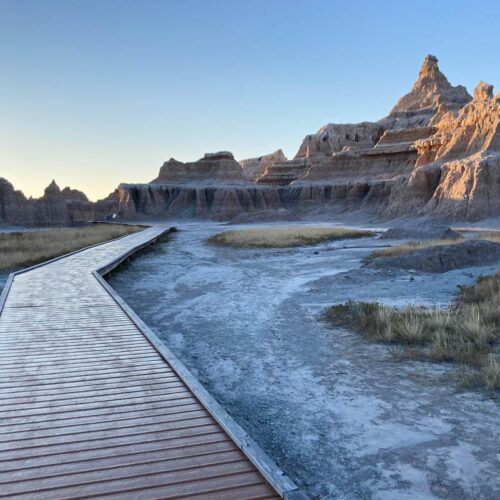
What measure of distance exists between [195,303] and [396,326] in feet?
17.9

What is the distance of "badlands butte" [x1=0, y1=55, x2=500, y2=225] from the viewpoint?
4228cm

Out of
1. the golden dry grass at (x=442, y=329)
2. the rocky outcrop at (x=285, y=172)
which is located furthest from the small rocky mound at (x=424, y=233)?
the rocky outcrop at (x=285, y=172)

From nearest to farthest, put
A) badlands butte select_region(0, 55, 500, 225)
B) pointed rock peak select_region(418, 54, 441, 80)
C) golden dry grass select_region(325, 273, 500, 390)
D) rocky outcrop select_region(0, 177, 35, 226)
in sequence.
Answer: golden dry grass select_region(325, 273, 500, 390) < badlands butte select_region(0, 55, 500, 225) < rocky outcrop select_region(0, 177, 35, 226) < pointed rock peak select_region(418, 54, 441, 80)

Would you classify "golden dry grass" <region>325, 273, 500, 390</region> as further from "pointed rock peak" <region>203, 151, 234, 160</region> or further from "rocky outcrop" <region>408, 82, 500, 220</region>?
"pointed rock peak" <region>203, 151, 234, 160</region>

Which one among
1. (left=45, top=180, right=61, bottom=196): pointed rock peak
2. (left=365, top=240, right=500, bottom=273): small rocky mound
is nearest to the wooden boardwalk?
(left=365, top=240, right=500, bottom=273): small rocky mound

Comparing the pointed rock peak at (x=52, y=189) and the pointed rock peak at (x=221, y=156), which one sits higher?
the pointed rock peak at (x=221, y=156)

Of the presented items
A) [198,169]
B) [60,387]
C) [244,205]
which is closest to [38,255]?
[60,387]

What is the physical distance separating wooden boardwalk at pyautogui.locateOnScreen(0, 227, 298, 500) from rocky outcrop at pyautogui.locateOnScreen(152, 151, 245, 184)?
83.0 m

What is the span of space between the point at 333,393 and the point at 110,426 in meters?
2.87

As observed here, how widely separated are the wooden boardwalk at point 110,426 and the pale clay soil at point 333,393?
78cm

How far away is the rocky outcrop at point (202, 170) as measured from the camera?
8925 centimetres

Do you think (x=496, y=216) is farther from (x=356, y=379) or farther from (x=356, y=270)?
(x=356, y=379)

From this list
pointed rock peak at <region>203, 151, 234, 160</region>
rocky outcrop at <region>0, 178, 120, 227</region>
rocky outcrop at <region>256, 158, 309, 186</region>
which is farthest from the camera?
pointed rock peak at <region>203, 151, 234, 160</region>

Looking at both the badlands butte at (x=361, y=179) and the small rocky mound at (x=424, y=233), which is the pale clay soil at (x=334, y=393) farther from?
the badlands butte at (x=361, y=179)
